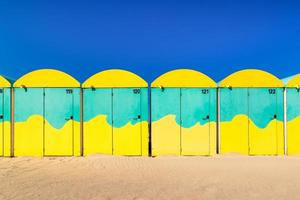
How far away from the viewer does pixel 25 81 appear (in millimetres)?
7984

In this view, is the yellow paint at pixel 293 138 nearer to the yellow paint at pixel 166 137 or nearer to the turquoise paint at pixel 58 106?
the yellow paint at pixel 166 137

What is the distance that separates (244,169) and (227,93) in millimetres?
2591

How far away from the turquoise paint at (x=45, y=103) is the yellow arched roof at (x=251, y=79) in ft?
14.5

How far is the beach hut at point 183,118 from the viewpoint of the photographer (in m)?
7.96

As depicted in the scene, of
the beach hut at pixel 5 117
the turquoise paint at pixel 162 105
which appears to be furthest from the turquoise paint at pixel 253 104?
the beach hut at pixel 5 117

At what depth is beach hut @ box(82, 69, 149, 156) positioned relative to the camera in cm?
792

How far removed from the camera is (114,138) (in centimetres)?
793

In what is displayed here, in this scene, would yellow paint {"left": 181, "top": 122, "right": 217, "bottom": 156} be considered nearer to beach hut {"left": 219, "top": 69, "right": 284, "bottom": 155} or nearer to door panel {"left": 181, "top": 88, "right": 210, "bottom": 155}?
door panel {"left": 181, "top": 88, "right": 210, "bottom": 155}

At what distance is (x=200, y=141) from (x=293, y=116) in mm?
2924

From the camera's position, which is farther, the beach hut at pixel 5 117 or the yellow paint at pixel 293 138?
the yellow paint at pixel 293 138

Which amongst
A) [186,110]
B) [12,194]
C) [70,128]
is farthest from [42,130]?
[186,110]

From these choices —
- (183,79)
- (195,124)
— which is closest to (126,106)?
(183,79)

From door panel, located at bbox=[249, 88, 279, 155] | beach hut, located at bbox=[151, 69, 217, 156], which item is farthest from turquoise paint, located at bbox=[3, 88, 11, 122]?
door panel, located at bbox=[249, 88, 279, 155]

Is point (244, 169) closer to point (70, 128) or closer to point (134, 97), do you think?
point (134, 97)
